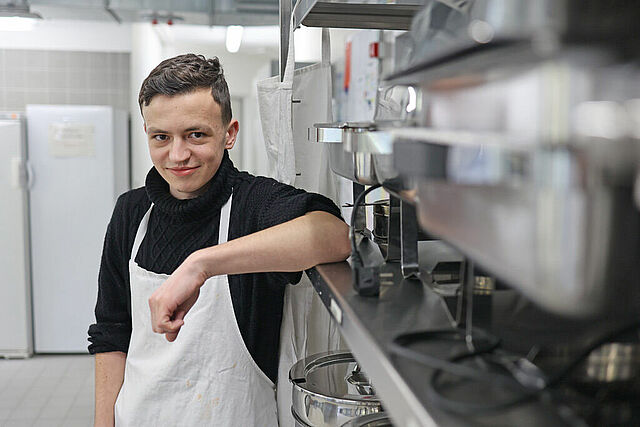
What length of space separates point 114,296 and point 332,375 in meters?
0.57

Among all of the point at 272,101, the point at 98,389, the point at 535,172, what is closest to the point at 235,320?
the point at 98,389

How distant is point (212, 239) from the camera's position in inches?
54.6

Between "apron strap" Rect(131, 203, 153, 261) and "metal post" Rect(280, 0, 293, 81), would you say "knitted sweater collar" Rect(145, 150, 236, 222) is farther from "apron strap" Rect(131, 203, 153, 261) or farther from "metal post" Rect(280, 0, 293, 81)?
"metal post" Rect(280, 0, 293, 81)

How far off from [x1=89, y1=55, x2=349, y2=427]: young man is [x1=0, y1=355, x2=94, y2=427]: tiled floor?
6.87 feet

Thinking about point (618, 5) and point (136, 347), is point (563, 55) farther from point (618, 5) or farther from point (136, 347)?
point (136, 347)

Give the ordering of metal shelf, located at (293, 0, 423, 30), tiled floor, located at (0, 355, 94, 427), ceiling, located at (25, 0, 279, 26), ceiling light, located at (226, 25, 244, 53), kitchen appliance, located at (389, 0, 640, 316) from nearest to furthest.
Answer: kitchen appliance, located at (389, 0, 640, 316) → metal shelf, located at (293, 0, 423, 30) → tiled floor, located at (0, 355, 94, 427) → ceiling, located at (25, 0, 279, 26) → ceiling light, located at (226, 25, 244, 53)

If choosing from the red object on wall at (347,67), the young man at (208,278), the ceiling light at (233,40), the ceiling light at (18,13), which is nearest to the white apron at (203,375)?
the young man at (208,278)

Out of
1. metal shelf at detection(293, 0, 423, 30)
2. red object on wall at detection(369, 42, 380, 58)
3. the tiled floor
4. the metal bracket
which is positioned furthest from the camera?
the tiled floor

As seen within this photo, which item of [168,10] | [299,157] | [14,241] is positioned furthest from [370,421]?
[14,241]

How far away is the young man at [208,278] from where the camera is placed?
129cm

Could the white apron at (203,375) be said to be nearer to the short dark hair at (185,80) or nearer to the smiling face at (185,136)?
the smiling face at (185,136)

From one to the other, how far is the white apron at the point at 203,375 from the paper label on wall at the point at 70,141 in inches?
124

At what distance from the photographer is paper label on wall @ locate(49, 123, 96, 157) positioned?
4230mm

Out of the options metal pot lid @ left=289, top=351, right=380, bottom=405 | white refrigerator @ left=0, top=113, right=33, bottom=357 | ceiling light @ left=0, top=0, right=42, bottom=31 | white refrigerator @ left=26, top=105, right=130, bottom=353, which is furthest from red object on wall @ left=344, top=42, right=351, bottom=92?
metal pot lid @ left=289, top=351, right=380, bottom=405
